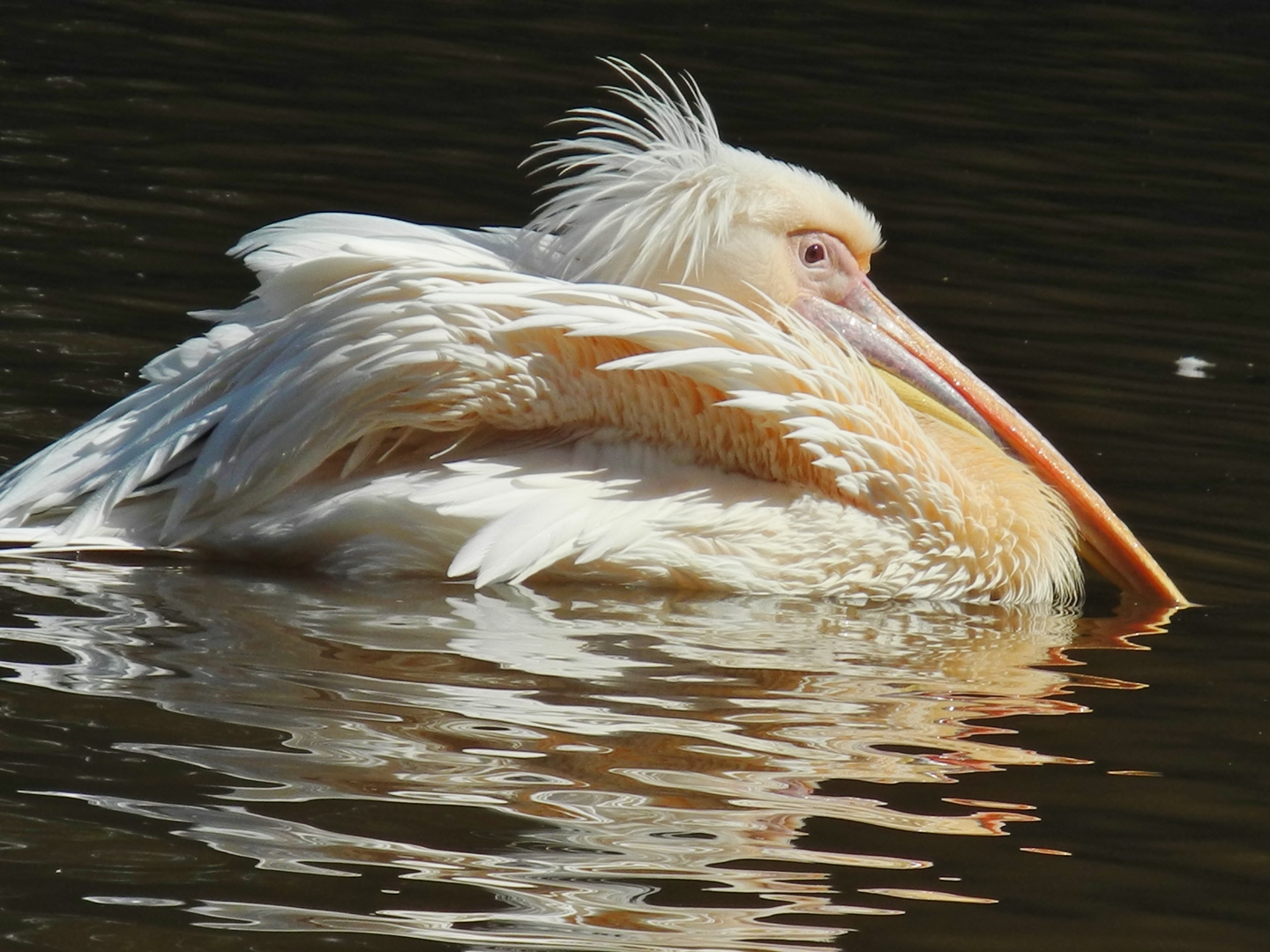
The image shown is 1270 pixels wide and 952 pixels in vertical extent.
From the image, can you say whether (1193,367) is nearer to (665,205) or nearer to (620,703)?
(665,205)

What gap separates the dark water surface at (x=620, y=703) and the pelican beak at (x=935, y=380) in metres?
0.29

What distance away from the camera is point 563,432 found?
170 inches

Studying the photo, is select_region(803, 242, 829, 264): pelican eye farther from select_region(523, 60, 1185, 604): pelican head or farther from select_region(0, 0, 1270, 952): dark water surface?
select_region(0, 0, 1270, 952): dark water surface

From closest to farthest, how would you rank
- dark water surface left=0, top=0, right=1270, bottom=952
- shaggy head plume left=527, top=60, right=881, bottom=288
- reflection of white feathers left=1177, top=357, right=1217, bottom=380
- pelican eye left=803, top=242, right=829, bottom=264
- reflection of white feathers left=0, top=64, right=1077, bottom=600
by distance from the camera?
dark water surface left=0, top=0, right=1270, bottom=952 < reflection of white feathers left=0, top=64, right=1077, bottom=600 < shaggy head plume left=527, top=60, right=881, bottom=288 < pelican eye left=803, top=242, right=829, bottom=264 < reflection of white feathers left=1177, top=357, right=1217, bottom=380

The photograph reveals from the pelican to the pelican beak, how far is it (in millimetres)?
186

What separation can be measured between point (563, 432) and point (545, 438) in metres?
0.04

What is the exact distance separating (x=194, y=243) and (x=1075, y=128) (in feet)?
16.2

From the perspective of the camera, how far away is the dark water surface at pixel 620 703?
9.07ft

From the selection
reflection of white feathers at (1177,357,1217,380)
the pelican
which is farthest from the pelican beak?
reflection of white feathers at (1177,357,1217,380)

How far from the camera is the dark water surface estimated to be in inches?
109

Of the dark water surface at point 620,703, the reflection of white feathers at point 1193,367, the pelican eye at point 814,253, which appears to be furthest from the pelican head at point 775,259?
the reflection of white feathers at point 1193,367

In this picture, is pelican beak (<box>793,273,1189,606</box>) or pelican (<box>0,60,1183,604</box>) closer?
pelican (<box>0,60,1183,604</box>)

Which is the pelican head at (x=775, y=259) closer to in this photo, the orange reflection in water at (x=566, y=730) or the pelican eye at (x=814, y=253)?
the pelican eye at (x=814, y=253)

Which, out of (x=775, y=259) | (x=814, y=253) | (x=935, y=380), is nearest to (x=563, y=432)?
(x=775, y=259)
